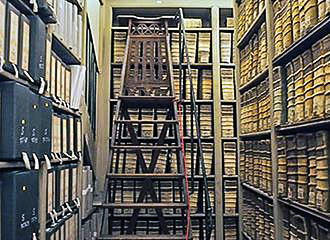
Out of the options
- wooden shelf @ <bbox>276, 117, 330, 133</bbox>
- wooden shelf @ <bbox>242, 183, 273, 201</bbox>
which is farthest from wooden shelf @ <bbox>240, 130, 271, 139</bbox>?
wooden shelf @ <bbox>242, 183, 273, 201</bbox>

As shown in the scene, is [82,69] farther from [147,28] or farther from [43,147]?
[147,28]

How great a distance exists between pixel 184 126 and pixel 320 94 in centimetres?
246

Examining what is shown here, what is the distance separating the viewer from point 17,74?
1597mm

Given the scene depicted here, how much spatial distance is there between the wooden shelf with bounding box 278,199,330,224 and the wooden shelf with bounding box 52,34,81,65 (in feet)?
5.06

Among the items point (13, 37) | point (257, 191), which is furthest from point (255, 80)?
point (13, 37)

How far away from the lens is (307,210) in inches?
78.1

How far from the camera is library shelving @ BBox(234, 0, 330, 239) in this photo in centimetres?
185

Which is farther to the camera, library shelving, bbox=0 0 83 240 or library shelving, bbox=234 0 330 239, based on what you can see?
library shelving, bbox=234 0 330 239

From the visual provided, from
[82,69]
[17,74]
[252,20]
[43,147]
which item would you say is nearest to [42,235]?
[43,147]

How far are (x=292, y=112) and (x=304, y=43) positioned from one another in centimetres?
38

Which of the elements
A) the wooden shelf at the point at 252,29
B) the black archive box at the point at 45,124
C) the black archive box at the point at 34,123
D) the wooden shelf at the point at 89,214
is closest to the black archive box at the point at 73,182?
the wooden shelf at the point at 89,214

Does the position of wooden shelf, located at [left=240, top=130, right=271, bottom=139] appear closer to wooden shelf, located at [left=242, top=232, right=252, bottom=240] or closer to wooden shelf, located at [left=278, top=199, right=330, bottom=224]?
wooden shelf, located at [left=278, top=199, right=330, bottom=224]

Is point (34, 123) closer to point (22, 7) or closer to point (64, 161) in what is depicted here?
point (22, 7)

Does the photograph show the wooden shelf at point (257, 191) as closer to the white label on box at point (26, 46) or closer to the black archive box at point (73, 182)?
the black archive box at point (73, 182)
